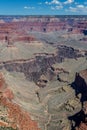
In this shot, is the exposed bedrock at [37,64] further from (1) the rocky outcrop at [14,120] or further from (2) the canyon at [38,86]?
(1) the rocky outcrop at [14,120]

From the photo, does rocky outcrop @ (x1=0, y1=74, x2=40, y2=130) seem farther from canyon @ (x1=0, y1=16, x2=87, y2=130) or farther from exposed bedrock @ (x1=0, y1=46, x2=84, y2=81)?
exposed bedrock @ (x1=0, y1=46, x2=84, y2=81)

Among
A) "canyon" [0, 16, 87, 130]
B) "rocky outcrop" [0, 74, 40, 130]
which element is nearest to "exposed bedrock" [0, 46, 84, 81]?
"canyon" [0, 16, 87, 130]

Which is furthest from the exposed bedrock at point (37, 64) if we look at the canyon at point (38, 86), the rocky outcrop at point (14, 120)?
the rocky outcrop at point (14, 120)

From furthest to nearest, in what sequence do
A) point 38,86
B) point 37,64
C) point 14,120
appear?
point 37,64, point 38,86, point 14,120

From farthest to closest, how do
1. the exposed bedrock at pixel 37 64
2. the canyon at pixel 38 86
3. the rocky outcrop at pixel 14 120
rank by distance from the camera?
the exposed bedrock at pixel 37 64 < the canyon at pixel 38 86 < the rocky outcrop at pixel 14 120

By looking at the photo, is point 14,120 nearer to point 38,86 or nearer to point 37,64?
point 38,86

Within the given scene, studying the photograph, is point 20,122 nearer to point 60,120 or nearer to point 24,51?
point 60,120

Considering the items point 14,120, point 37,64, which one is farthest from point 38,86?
point 14,120

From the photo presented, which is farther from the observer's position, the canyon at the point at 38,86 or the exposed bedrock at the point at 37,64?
the exposed bedrock at the point at 37,64

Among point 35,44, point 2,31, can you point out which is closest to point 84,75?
point 35,44
